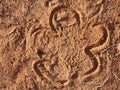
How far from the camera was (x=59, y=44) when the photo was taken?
2723mm

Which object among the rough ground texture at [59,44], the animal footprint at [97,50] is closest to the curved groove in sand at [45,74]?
the rough ground texture at [59,44]

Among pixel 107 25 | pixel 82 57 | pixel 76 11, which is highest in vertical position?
pixel 76 11

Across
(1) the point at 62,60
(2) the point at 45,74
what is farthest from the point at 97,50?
(2) the point at 45,74

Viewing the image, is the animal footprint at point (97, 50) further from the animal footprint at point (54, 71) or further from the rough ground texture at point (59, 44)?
the animal footprint at point (54, 71)

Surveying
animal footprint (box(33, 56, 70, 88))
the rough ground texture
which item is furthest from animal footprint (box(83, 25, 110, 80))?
animal footprint (box(33, 56, 70, 88))

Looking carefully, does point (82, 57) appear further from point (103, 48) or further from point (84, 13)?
point (84, 13)

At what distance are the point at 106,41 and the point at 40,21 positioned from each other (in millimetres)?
551

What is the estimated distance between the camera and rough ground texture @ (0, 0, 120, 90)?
267cm

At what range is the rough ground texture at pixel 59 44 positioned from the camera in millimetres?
2674

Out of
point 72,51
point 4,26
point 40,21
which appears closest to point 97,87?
point 72,51

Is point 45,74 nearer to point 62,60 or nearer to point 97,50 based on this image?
point 62,60

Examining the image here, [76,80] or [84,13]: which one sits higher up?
[84,13]

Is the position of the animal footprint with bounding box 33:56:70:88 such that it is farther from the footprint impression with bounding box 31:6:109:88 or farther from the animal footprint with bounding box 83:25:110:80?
the animal footprint with bounding box 83:25:110:80

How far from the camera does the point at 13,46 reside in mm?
2768
